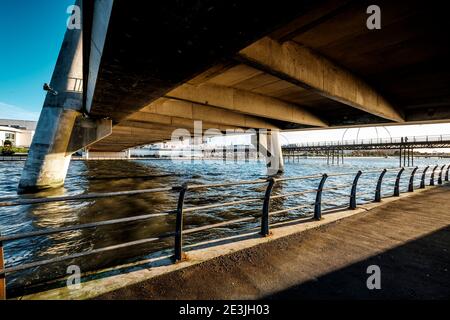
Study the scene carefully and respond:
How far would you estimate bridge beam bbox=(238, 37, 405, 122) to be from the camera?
4934 mm

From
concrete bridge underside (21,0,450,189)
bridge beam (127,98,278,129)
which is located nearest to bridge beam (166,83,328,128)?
concrete bridge underside (21,0,450,189)

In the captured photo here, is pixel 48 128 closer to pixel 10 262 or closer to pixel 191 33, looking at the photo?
pixel 10 262

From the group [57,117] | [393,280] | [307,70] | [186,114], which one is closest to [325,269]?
[393,280]

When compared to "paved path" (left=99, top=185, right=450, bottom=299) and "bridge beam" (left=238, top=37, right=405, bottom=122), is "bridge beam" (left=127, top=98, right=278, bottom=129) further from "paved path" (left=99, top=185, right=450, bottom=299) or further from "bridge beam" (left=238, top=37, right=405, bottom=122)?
"paved path" (left=99, top=185, right=450, bottom=299)

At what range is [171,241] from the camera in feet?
18.3

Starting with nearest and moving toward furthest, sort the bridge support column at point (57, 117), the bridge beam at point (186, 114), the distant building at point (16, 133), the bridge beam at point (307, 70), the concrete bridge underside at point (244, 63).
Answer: the concrete bridge underside at point (244, 63) < the bridge beam at point (307, 70) < the bridge support column at point (57, 117) < the bridge beam at point (186, 114) < the distant building at point (16, 133)

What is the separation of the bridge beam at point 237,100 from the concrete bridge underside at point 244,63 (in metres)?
0.05

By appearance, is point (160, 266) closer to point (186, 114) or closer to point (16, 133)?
point (186, 114)

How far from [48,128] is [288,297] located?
47.2ft

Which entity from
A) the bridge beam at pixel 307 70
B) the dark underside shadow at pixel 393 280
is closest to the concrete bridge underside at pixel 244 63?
the bridge beam at pixel 307 70

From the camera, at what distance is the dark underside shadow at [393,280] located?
265 cm

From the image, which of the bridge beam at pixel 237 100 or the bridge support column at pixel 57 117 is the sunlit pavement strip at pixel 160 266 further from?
the bridge support column at pixel 57 117

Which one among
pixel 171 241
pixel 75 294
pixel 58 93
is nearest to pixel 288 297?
pixel 75 294

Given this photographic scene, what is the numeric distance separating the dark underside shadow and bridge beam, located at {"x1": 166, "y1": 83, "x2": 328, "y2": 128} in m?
6.69
